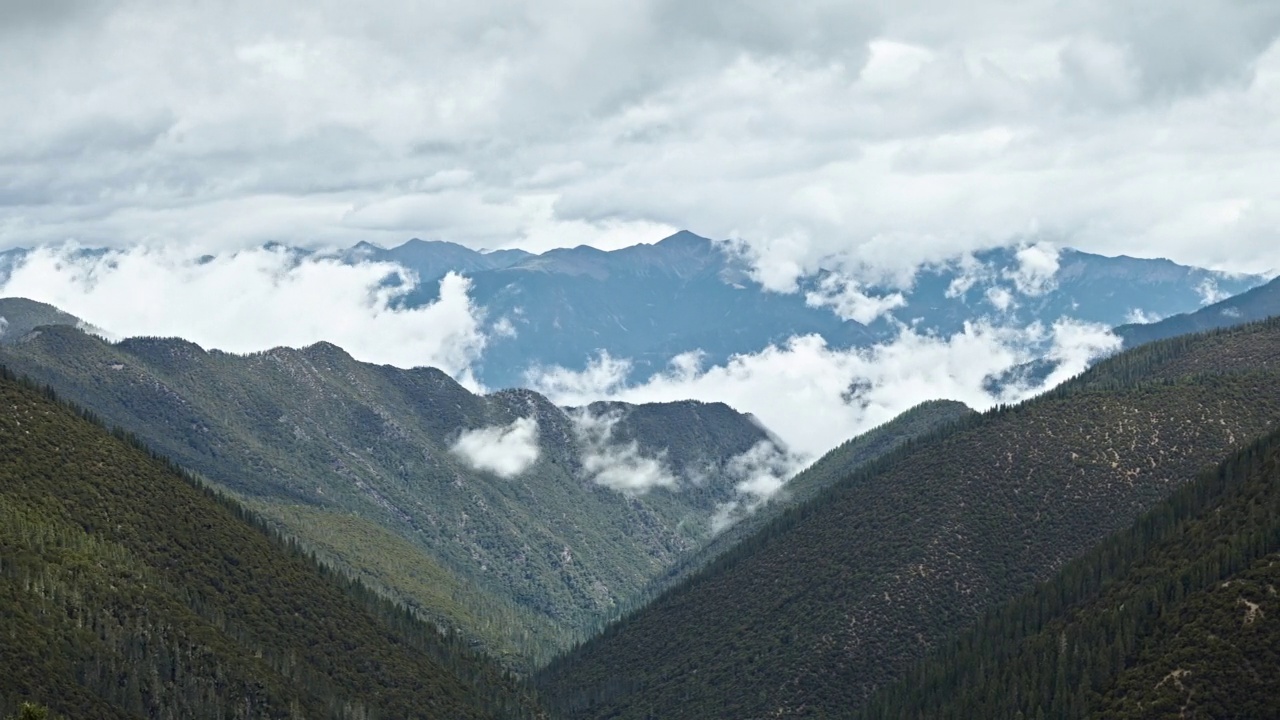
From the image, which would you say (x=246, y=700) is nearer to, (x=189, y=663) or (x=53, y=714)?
(x=189, y=663)

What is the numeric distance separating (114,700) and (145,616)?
65.6 feet

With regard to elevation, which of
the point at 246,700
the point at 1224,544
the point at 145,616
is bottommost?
the point at 246,700

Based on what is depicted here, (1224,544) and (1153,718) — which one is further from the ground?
(1224,544)

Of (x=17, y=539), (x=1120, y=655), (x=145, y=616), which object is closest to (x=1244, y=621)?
(x=1120, y=655)

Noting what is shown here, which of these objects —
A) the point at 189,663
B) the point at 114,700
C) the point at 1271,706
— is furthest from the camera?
the point at 189,663

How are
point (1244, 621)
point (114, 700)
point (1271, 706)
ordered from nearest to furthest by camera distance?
point (1271, 706), point (1244, 621), point (114, 700)

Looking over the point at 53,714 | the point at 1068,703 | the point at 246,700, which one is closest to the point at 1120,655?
the point at 1068,703

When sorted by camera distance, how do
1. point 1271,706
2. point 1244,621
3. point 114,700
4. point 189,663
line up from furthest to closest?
point 189,663 < point 114,700 < point 1244,621 < point 1271,706

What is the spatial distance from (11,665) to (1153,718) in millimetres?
139456

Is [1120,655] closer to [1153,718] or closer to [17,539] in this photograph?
[1153,718]

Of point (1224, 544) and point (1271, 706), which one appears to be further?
point (1224, 544)

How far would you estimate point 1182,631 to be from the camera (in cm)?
17350

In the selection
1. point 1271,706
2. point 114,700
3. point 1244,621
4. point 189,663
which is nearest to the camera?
point 1271,706

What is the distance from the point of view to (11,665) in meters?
167
